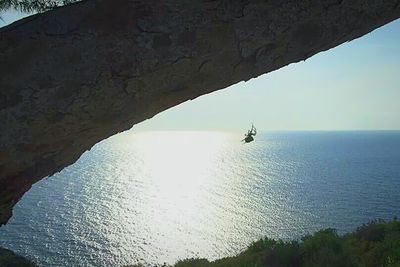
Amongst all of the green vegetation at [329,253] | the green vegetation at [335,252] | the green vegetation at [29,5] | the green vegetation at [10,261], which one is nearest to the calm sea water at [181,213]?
the green vegetation at [10,261]

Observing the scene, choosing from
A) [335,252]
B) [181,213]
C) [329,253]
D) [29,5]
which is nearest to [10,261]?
[329,253]

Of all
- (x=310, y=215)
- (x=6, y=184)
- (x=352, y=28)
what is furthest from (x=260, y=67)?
(x=310, y=215)

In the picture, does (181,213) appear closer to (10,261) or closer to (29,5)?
(10,261)

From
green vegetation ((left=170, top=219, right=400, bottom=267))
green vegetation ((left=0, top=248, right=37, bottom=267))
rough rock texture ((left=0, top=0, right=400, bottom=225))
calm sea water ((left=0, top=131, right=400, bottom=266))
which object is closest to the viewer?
rough rock texture ((left=0, top=0, right=400, bottom=225))

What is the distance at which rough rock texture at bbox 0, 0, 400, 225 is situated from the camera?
6.53 ft

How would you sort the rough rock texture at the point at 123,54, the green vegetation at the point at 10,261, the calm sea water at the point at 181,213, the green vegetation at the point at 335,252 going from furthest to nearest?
the calm sea water at the point at 181,213, the green vegetation at the point at 10,261, the green vegetation at the point at 335,252, the rough rock texture at the point at 123,54

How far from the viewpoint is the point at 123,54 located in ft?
6.67

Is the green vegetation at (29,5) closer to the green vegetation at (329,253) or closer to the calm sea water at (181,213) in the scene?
the green vegetation at (329,253)

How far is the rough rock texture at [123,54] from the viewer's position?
1990 mm

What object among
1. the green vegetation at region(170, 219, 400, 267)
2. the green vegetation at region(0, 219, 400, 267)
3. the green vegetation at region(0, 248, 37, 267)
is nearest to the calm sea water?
the green vegetation at region(0, 248, 37, 267)

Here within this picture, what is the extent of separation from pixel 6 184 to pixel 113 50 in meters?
1.06

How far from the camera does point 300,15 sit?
6.94ft

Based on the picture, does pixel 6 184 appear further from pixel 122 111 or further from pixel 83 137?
pixel 122 111

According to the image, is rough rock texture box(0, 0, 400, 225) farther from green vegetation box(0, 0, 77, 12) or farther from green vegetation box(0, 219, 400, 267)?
green vegetation box(0, 219, 400, 267)
